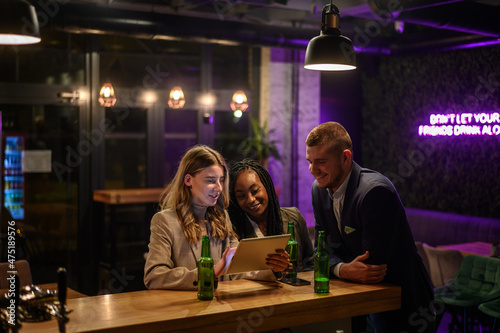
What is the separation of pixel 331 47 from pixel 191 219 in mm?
1346

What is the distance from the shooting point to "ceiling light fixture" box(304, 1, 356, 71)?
343 cm

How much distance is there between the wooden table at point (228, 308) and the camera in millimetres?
2225

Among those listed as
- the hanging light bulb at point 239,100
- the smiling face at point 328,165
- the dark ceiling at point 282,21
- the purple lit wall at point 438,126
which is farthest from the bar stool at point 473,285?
the hanging light bulb at point 239,100

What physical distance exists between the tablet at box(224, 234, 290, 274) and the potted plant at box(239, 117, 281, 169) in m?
5.80

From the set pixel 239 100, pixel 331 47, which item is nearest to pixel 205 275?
pixel 331 47

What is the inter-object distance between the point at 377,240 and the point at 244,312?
784 millimetres

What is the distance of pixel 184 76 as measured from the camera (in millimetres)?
8688

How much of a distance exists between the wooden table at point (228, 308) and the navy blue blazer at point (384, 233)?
3.5 inches

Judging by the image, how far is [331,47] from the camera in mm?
3434

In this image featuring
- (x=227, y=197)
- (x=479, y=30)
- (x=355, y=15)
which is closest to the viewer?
(x=227, y=197)

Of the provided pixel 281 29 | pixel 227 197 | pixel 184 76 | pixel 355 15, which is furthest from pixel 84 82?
pixel 227 197

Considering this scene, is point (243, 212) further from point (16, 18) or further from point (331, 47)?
point (16, 18)

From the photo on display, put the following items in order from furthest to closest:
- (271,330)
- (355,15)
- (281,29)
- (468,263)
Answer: (355,15)
(281,29)
(468,263)
(271,330)

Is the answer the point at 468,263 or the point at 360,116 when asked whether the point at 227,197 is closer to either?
the point at 468,263
